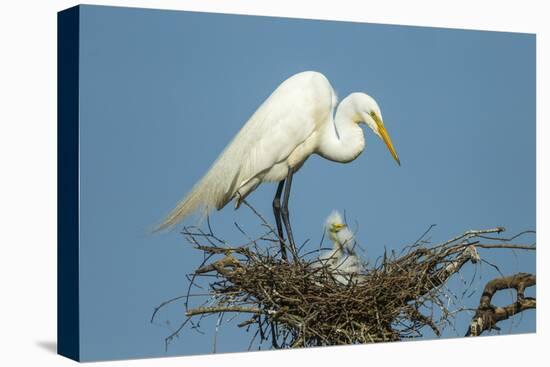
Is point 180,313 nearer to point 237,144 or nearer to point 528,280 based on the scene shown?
point 237,144

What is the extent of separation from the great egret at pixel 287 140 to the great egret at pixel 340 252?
9.5 inches

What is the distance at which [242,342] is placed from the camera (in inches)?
268

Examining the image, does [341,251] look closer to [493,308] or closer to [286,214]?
[286,214]

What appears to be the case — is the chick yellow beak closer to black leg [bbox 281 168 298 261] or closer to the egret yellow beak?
black leg [bbox 281 168 298 261]

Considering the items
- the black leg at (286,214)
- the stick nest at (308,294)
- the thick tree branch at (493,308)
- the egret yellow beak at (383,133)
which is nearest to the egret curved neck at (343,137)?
the egret yellow beak at (383,133)

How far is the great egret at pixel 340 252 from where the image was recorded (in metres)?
6.95

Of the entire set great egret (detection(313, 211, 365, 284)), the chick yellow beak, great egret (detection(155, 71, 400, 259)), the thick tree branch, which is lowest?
the thick tree branch

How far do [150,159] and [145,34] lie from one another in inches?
26.8

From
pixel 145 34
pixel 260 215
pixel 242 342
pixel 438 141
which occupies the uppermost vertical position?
pixel 145 34

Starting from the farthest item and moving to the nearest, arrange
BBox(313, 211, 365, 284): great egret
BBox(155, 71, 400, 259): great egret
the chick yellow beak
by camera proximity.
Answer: the chick yellow beak → BBox(313, 211, 365, 284): great egret → BBox(155, 71, 400, 259): great egret

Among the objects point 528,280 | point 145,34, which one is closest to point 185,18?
point 145,34

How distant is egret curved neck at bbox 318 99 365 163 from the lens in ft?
23.4

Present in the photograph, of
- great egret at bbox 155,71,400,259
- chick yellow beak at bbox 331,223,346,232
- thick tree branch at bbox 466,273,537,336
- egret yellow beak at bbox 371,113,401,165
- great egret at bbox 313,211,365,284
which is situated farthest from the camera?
thick tree branch at bbox 466,273,537,336

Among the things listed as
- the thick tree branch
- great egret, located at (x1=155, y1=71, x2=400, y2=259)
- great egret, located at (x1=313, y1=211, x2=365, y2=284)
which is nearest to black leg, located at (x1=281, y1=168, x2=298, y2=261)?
great egret, located at (x1=155, y1=71, x2=400, y2=259)
